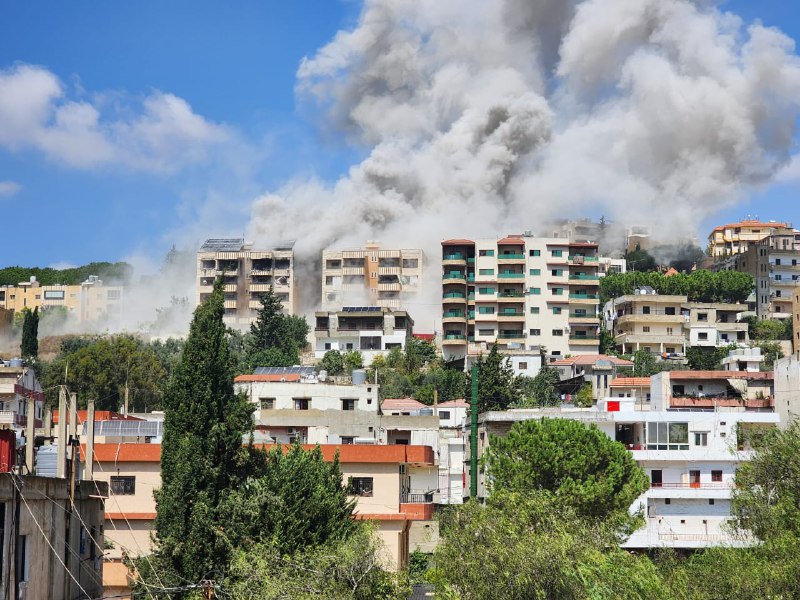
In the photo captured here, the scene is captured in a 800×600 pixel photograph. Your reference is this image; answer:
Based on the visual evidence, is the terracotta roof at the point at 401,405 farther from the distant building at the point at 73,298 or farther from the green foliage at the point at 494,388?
the distant building at the point at 73,298

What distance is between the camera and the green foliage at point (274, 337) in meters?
97.9

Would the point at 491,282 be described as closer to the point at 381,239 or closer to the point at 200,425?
the point at 381,239

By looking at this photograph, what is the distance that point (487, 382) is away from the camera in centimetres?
7962

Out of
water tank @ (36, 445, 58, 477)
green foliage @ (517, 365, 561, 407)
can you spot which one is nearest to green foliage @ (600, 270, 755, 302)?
green foliage @ (517, 365, 561, 407)

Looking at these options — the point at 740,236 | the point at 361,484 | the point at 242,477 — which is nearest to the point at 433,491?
the point at 361,484

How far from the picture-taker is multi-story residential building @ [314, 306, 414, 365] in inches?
4141

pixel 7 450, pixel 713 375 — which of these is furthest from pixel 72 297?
pixel 7 450

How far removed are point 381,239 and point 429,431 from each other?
2697 inches

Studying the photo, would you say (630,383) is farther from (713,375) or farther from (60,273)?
(60,273)

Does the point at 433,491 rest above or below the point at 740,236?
below

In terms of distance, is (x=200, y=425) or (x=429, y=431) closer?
(x=200, y=425)

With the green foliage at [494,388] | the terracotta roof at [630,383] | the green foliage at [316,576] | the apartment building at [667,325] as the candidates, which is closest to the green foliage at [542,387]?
the green foliage at [494,388]

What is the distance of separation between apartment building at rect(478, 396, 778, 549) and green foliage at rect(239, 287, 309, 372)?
43511mm

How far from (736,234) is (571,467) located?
118m
